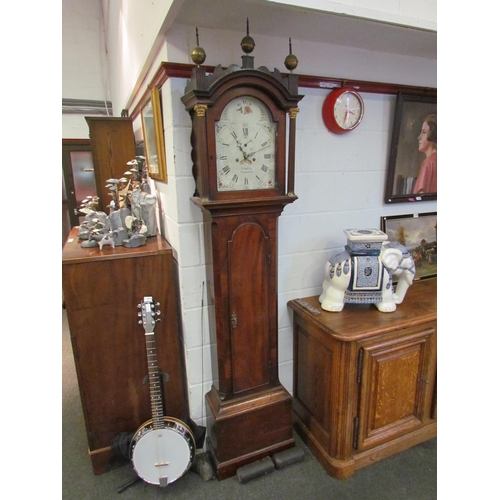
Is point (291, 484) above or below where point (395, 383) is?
below

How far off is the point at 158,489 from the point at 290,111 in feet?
6.04

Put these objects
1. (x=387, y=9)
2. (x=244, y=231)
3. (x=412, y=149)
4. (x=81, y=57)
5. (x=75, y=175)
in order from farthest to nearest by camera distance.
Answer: (x=81, y=57) < (x=75, y=175) < (x=412, y=149) < (x=244, y=231) < (x=387, y=9)

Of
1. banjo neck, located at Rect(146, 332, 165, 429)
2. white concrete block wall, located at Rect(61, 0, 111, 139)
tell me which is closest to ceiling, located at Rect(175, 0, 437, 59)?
banjo neck, located at Rect(146, 332, 165, 429)

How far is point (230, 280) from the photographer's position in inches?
59.1

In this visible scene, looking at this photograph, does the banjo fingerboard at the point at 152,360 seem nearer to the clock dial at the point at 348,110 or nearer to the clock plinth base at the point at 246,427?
the clock plinth base at the point at 246,427

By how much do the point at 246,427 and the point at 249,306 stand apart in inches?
24.0

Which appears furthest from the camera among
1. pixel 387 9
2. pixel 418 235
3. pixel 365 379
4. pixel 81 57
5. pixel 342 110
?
pixel 81 57

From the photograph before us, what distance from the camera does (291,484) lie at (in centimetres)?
163

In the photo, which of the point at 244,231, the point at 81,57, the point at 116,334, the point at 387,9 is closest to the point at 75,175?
the point at 81,57

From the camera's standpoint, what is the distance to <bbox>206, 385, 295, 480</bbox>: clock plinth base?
1.61 m

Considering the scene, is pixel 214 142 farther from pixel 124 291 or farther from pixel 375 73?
pixel 375 73

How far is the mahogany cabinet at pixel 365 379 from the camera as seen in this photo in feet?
5.15

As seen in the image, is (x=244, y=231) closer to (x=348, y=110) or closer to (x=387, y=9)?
(x=348, y=110)

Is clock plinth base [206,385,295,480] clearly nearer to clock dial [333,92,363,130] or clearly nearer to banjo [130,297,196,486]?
banjo [130,297,196,486]
